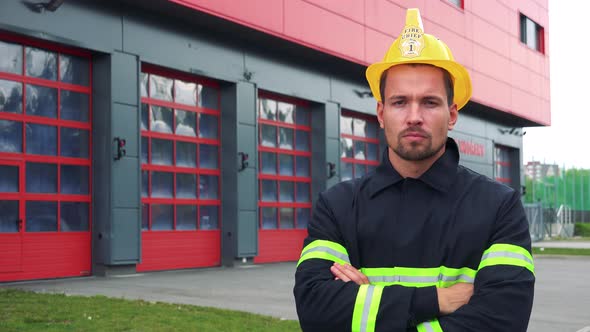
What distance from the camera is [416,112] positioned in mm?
2826

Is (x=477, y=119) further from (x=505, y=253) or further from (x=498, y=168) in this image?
(x=505, y=253)

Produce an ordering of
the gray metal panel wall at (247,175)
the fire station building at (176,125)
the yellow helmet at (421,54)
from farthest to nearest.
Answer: the gray metal panel wall at (247,175) < the fire station building at (176,125) < the yellow helmet at (421,54)

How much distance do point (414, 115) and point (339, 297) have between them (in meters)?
0.69

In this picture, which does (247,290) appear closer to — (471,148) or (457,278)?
(457,278)

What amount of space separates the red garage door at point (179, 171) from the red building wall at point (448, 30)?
2179 millimetres

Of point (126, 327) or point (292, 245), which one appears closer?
point (126, 327)

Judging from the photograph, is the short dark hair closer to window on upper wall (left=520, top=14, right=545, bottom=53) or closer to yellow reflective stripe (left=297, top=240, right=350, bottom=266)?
yellow reflective stripe (left=297, top=240, right=350, bottom=266)

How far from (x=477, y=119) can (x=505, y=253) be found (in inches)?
A: 1224

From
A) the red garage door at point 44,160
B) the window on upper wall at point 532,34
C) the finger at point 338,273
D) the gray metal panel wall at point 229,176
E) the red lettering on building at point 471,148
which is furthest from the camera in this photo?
the window on upper wall at point 532,34

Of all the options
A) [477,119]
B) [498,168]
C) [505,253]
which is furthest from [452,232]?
[498,168]

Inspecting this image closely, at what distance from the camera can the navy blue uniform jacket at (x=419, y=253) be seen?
2.68 metres

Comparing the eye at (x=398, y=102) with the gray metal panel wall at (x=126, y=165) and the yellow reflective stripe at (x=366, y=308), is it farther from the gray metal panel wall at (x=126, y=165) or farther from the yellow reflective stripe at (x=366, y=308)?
the gray metal panel wall at (x=126, y=165)

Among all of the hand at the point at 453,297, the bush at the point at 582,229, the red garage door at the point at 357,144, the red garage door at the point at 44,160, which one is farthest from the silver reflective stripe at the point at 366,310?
the bush at the point at 582,229

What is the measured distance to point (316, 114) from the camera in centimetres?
2292
